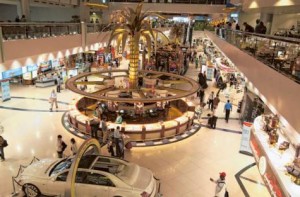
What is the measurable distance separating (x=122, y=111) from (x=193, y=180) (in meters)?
7.07

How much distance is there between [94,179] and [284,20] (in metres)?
17.8

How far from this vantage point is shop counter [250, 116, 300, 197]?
20.5 ft

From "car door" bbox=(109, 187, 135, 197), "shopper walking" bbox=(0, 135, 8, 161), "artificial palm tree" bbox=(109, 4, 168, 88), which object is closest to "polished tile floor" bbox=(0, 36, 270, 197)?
"shopper walking" bbox=(0, 135, 8, 161)

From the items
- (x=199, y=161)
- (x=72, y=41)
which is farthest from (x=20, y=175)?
(x=72, y=41)

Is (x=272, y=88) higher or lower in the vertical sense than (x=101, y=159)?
higher

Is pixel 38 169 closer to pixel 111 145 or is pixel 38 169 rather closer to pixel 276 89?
pixel 111 145

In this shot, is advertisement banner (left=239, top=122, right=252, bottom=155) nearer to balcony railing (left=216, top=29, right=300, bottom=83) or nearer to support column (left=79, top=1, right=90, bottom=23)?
balcony railing (left=216, top=29, right=300, bottom=83)

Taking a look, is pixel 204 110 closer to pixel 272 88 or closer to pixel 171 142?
pixel 171 142

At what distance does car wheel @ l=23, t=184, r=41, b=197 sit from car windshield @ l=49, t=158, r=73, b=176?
613 millimetres

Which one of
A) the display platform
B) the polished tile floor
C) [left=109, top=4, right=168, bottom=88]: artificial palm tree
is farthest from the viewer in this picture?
[left=109, top=4, right=168, bottom=88]: artificial palm tree

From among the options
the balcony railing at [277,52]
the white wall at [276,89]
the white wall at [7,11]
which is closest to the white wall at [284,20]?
the balcony railing at [277,52]

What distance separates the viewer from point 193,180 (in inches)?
391

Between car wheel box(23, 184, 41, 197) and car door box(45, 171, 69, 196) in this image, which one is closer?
car door box(45, 171, 69, 196)

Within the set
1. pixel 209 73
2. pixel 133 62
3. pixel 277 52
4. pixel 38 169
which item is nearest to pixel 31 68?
pixel 133 62
